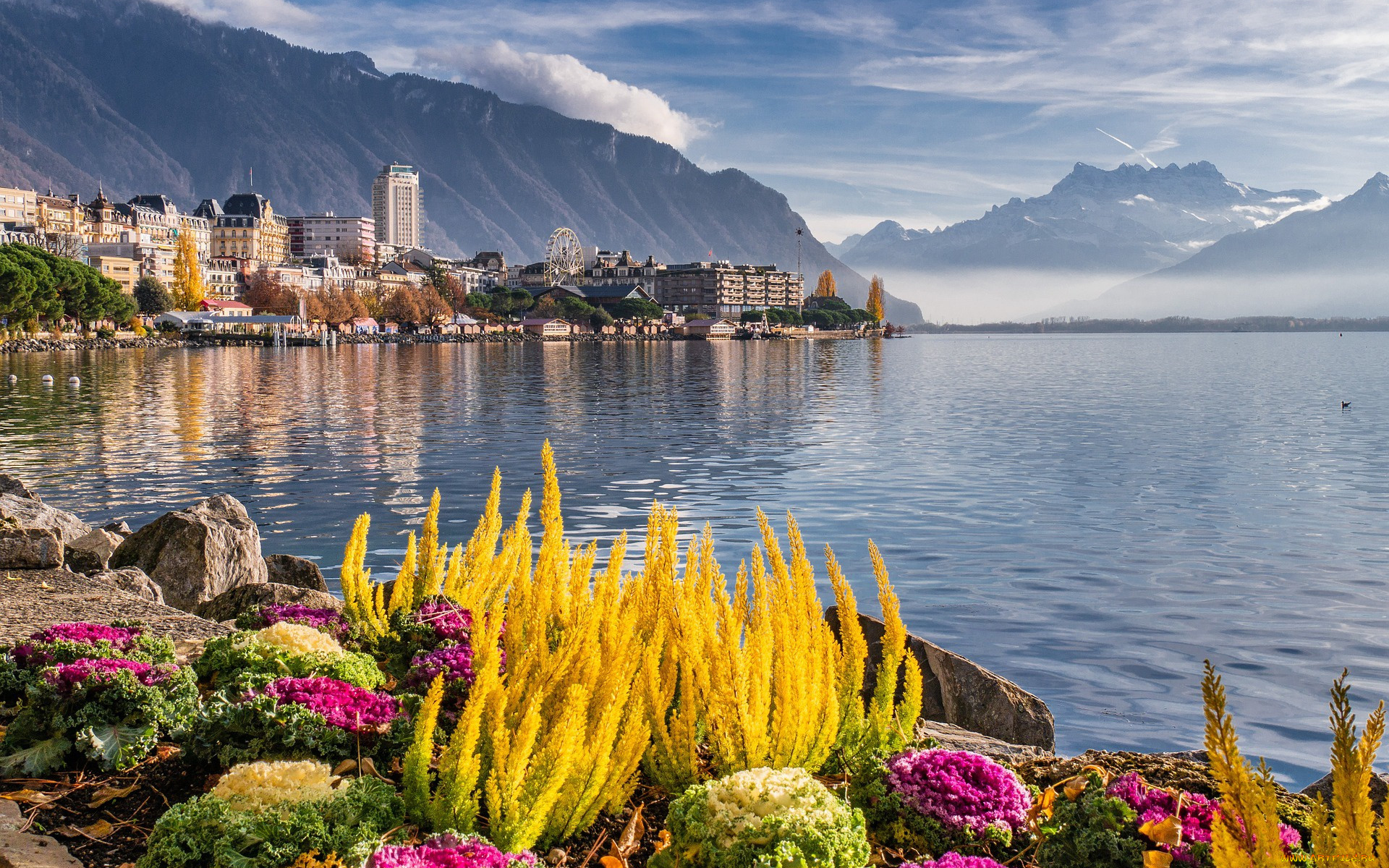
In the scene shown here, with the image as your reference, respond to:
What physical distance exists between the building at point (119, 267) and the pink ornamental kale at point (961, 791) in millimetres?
192805

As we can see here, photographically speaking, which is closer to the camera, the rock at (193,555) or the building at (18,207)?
the rock at (193,555)

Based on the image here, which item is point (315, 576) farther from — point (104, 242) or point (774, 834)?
point (104, 242)

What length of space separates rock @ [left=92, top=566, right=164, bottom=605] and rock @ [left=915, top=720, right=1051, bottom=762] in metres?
8.98

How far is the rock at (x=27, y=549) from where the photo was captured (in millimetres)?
12398

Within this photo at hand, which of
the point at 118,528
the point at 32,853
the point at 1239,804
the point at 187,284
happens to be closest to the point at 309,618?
the point at 32,853

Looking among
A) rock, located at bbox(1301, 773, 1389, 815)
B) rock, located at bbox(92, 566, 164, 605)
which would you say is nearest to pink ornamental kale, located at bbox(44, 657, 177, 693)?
rock, located at bbox(92, 566, 164, 605)

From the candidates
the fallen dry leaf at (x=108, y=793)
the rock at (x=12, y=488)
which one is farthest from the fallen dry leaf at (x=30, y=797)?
the rock at (x=12, y=488)

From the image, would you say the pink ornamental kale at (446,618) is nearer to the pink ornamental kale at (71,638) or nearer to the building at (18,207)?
the pink ornamental kale at (71,638)

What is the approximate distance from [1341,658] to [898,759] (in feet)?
33.8

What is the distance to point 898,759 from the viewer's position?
603 cm

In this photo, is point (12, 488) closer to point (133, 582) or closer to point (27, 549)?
point (27, 549)

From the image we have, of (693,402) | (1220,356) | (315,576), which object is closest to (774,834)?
(315,576)

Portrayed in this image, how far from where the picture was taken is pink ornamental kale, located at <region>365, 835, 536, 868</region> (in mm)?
4195

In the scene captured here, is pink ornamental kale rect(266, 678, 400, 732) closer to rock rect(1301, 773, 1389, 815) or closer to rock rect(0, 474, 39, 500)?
rock rect(1301, 773, 1389, 815)
